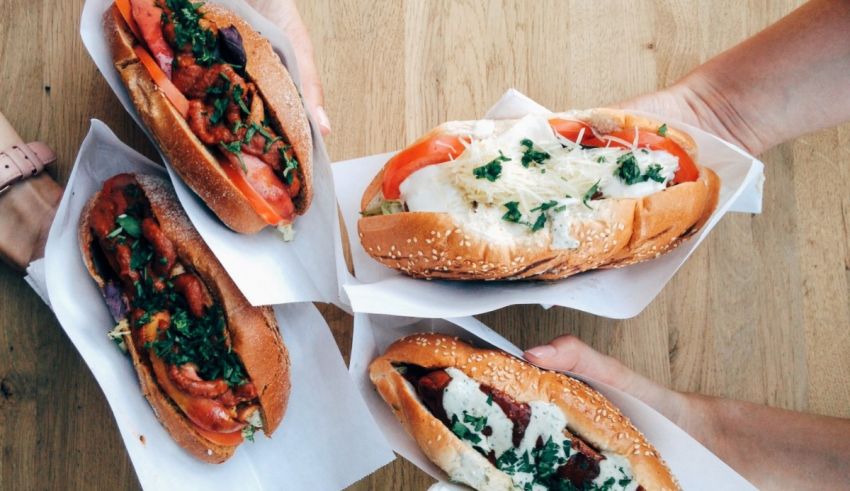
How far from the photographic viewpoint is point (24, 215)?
91.4 inches

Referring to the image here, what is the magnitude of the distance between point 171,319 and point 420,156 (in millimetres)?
883

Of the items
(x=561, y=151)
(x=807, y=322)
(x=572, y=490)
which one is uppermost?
(x=561, y=151)

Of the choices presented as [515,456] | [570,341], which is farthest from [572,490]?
[570,341]

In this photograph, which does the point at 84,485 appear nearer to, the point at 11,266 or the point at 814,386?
the point at 11,266

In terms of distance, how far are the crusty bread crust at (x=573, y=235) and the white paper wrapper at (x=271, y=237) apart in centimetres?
23

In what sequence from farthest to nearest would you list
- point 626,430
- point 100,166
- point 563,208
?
point 100,166 < point 626,430 < point 563,208

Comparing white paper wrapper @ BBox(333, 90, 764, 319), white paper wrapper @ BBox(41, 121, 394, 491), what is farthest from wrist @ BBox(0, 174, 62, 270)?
white paper wrapper @ BBox(333, 90, 764, 319)

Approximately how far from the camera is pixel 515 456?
6.40 feet

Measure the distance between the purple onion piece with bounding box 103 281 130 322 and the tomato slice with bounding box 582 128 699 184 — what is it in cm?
149

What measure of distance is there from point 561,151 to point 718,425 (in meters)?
1.16

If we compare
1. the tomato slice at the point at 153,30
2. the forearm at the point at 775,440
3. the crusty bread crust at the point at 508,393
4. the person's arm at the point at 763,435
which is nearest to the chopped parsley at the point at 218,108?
the tomato slice at the point at 153,30

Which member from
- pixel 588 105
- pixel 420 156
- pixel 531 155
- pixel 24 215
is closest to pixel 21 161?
pixel 24 215

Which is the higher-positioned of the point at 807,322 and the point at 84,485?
the point at 84,485

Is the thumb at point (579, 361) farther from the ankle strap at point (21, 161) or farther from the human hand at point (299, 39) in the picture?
the ankle strap at point (21, 161)
